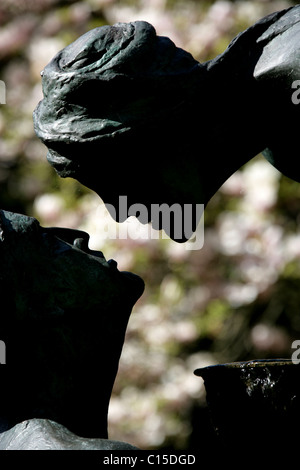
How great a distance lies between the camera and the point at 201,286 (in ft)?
13.8

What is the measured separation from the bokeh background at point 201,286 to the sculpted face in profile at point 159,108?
8.36 feet

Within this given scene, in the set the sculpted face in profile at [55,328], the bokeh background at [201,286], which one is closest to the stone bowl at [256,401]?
the sculpted face in profile at [55,328]

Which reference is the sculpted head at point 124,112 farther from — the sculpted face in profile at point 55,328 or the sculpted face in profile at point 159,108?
the sculpted face in profile at point 55,328

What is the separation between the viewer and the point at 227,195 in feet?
14.3

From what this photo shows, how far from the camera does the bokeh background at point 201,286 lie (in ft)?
13.3

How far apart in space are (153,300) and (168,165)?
2.76m

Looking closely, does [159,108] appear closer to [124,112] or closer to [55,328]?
[124,112]

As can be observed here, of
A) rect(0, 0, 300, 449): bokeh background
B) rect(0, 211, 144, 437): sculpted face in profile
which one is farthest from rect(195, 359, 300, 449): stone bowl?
rect(0, 0, 300, 449): bokeh background

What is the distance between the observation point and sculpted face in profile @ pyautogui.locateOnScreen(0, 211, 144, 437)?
4.72ft

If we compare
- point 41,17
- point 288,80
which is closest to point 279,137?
point 288,80

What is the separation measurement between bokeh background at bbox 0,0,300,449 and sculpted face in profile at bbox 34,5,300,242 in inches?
100

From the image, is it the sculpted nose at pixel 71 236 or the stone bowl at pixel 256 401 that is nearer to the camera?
the stone bowl at pixel 256 401

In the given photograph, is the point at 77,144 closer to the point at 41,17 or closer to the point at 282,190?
the point at 282,190

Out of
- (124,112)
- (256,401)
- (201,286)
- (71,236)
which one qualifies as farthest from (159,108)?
(201,286)
